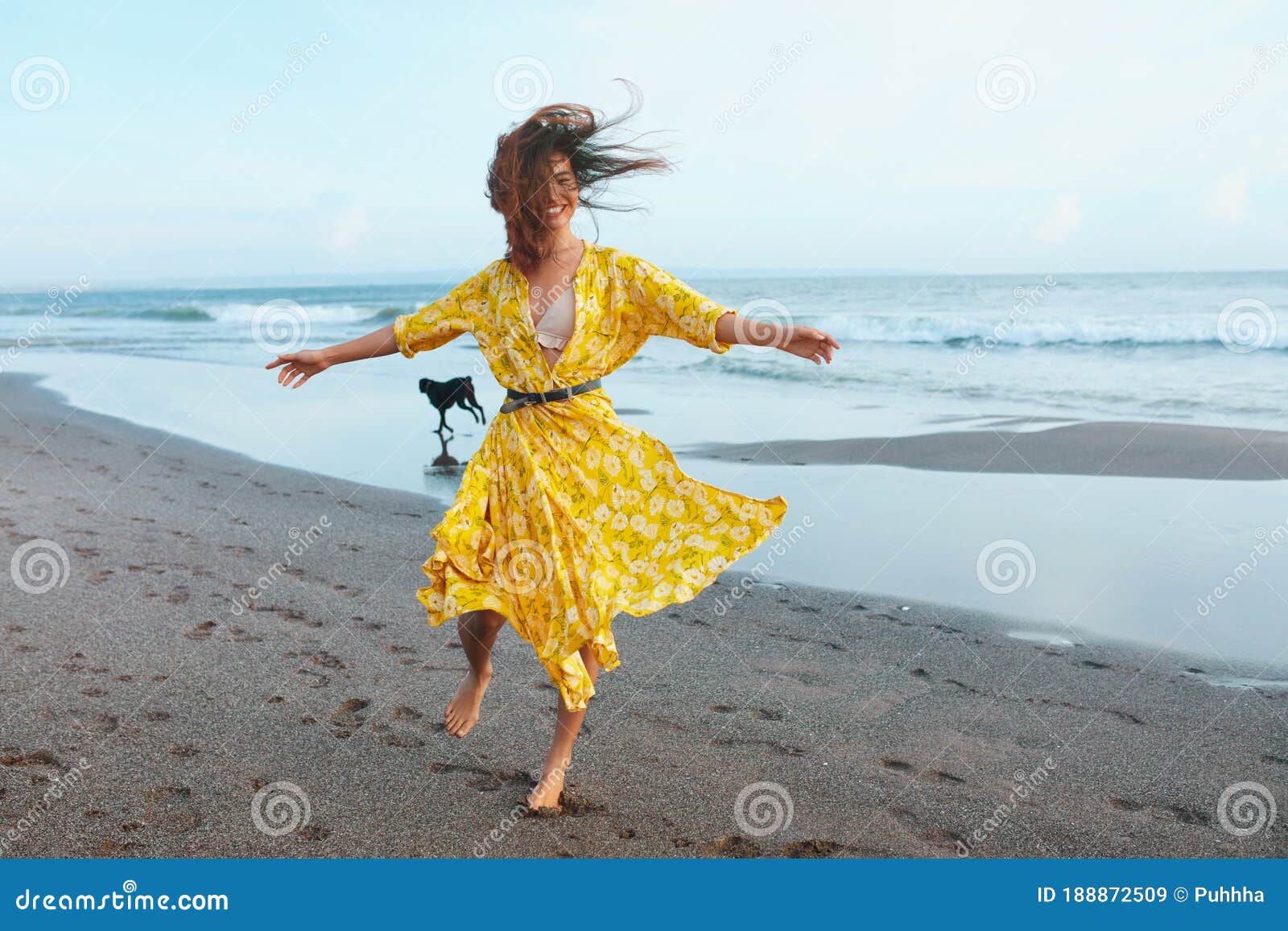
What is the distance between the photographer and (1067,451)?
865 cm

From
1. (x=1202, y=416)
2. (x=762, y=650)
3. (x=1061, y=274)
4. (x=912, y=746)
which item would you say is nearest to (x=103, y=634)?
(x=762, y=650)

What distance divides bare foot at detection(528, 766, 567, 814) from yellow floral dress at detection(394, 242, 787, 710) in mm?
246

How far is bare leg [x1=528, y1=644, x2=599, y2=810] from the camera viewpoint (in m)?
3.05

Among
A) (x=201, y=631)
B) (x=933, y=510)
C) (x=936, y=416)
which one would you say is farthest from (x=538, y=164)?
(x=936, y=416)

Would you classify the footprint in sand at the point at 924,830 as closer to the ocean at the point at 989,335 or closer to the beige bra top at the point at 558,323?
the beige bra top at the point at 558,323

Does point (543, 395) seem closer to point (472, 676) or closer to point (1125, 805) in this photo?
point (472, 676)

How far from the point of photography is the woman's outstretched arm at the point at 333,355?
324cm

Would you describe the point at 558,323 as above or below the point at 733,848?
above

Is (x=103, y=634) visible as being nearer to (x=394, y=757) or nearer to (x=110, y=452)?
(x=394, y=757)

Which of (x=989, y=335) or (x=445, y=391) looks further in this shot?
(x=989, y=335)

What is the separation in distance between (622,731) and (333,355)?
5.21ft

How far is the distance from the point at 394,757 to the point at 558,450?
3.80 ft

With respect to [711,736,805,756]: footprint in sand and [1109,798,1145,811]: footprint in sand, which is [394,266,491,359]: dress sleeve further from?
[1109,798,1145,811]: footprint in sand

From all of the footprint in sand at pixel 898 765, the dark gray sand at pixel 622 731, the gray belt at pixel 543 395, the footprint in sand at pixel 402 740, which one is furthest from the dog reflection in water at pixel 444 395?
the footprint in sand at pixel 898 765
